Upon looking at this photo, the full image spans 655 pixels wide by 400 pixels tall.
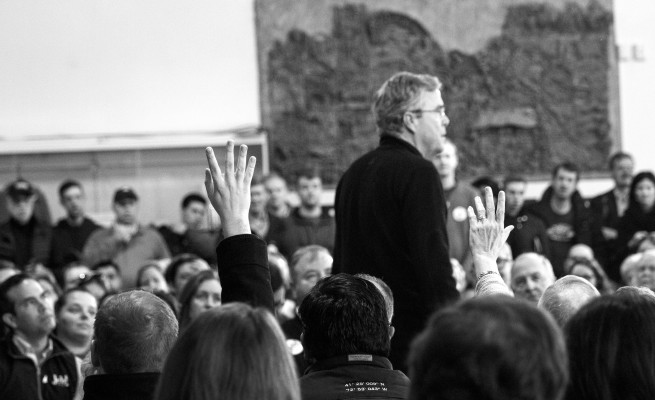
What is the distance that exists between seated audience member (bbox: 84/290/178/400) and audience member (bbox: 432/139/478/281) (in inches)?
177

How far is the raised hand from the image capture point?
8.86 ft

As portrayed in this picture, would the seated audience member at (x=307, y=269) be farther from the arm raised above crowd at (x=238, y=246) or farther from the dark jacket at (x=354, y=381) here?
the arm raised above crowd at (x=238, y=246)

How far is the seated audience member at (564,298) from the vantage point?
346cm

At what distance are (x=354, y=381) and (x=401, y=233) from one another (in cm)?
122

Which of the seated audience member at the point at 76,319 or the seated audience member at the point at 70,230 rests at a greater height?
the seated audience member at the point at 70,230

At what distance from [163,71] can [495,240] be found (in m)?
8.37

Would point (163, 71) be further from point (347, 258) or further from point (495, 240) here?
point (495, 240)

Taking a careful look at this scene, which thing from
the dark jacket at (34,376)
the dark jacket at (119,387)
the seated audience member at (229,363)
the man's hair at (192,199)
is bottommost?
the dark jacket at (34,376)

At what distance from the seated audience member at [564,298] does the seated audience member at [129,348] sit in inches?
48.2

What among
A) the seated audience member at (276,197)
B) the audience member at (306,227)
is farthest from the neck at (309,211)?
the seated audience member at (276,197)

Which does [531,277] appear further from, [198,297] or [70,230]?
[70,230]

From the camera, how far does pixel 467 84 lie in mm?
11453

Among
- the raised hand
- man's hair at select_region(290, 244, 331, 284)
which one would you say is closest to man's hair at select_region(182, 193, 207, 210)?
man's hair at select_region(290, 244, 331, 284)

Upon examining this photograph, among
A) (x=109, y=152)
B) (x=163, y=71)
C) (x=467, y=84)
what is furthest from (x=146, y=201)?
(x=467, y=84)
